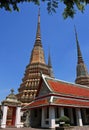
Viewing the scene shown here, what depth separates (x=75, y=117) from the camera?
2269 cm

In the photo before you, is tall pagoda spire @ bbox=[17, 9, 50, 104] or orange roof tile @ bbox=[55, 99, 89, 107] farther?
tall pagoda spire @ bbox=[17, 9, 50, 104]

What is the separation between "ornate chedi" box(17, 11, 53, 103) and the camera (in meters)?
37.9

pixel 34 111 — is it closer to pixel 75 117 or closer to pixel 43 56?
pixel 75 117

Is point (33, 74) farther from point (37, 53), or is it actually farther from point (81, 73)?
point (81, 73)

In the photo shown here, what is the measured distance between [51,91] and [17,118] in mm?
5704

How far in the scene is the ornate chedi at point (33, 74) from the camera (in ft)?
124

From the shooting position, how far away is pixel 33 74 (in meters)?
41.3

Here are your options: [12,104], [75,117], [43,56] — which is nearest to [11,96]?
[12,104]

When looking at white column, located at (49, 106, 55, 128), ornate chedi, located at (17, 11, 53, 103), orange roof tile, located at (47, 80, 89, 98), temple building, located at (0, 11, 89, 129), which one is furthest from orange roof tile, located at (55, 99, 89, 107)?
ornate chedi, located at (17, 11, 53, 103)

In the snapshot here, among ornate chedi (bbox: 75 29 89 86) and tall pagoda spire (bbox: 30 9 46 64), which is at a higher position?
tall pagoda spire (bbox: 30 9 46 64)

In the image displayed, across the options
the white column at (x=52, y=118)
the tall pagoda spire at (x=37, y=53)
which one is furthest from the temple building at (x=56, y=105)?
the tall pagoda spire at (x=37, y=53)

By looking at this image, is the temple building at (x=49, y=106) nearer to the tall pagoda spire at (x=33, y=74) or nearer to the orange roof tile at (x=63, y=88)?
the orange roof tile at (x=63, y=88)

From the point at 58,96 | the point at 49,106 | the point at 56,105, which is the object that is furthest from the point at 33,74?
the point at 56,105

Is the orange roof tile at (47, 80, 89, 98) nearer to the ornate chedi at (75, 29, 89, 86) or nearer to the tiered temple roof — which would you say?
the tiered temple roof
